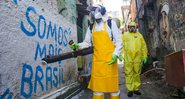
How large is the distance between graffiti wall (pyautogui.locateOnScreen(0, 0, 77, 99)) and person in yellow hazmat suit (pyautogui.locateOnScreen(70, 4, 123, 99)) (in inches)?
33.1

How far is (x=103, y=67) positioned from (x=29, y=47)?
133 cm

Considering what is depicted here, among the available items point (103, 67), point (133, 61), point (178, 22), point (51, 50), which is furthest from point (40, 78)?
point (178, 22)

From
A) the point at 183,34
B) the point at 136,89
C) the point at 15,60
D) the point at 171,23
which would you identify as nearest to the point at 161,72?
the point at 171,23

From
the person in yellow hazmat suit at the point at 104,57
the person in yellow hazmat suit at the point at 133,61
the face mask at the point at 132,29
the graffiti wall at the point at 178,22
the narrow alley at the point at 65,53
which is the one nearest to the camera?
the narrow alley at the point at 65,53

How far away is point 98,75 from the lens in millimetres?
3902

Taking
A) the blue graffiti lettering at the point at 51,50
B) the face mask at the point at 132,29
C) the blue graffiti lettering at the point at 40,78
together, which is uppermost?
the face mask at the point at 132,29

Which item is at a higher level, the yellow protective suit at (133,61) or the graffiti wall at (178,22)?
the graffiti wall at (178,22)

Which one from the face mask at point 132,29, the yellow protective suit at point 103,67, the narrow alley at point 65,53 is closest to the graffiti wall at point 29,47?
the narrow alley at point 65,53

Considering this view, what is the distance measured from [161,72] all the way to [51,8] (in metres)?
5.19

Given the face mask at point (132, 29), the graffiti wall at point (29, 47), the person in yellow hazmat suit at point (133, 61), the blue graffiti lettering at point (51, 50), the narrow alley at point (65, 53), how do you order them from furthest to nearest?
the face mask at point (132, 29), the person in yellow hazmat suit at point (133, 61), the blue graffiti lettering at point (51, 50), the narrow alley at point (65, 53), the graffiti wall at point (29, 47)

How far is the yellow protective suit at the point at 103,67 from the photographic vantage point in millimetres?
3854

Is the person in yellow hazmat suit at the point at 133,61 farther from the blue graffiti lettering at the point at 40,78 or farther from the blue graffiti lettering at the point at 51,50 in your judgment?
the blue graffiti lettering at the point at 51,50

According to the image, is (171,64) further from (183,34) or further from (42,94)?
(42,94)

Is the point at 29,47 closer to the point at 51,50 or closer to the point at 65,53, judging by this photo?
the point at 65,53
